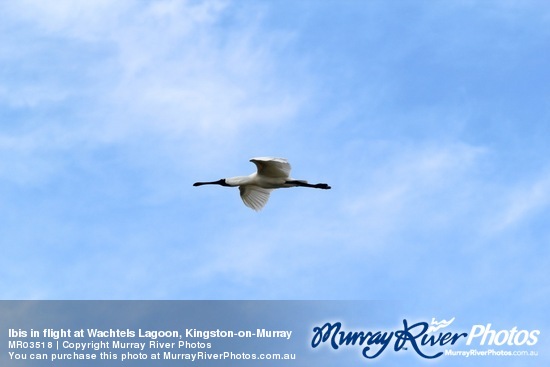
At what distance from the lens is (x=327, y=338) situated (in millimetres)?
26609

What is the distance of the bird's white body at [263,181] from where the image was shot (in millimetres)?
26844

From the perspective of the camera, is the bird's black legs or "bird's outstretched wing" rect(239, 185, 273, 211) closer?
the bird's black legs

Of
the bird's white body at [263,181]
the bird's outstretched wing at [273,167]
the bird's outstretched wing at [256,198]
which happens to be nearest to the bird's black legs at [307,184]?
the bird's white body at [263,181]

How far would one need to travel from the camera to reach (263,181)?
28.0 meters

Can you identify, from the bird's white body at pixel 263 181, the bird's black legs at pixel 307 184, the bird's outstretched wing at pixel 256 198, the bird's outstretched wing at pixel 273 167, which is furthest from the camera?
the bird's outstretched wing at pixel 256 198

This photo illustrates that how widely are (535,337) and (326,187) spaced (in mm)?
7046

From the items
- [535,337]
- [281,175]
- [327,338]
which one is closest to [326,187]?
[281,175]

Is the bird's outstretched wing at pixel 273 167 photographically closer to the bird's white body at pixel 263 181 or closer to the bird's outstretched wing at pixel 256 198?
the bird's white body at pixel 263 181

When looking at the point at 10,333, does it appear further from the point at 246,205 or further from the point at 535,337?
the point at 535,337

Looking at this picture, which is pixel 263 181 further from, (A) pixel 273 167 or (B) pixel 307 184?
(B) pixel 307 184

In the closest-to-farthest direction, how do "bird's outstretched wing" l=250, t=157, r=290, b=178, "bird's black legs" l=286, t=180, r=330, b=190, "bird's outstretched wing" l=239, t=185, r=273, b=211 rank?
"bird's outstretched wing" l=250, t=157, r=290, b=178
"bird's black legs" l=286, t=180, r=330, b=190
"bird's outstretched wing" l=239, t=185, r=273, b=211

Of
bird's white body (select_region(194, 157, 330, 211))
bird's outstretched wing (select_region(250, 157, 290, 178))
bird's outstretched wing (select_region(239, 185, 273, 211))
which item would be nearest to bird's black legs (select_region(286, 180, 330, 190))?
bird's white body (select_region(194, 157, 330, 211))

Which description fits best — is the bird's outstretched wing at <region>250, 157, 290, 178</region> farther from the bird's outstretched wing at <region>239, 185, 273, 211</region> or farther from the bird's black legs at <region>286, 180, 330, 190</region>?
the bird's outstretched wing at <region>239, 185, 273, 211</region>

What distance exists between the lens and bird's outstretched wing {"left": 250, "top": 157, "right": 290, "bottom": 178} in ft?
85.3
